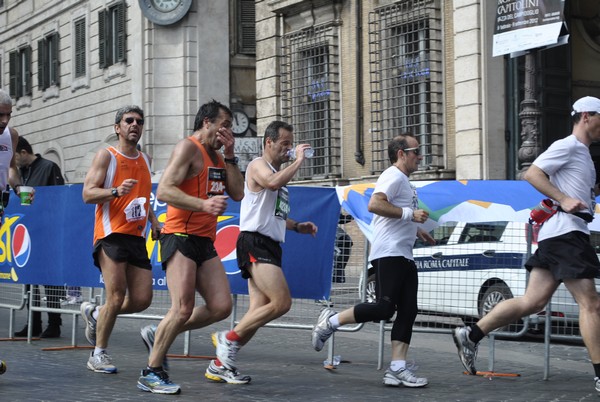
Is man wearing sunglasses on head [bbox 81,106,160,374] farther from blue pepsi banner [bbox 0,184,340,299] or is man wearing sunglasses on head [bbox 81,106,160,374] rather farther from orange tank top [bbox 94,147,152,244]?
blue pepsi banner [bbox 0,184,340,299]

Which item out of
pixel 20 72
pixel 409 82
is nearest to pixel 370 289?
pixel 409 82

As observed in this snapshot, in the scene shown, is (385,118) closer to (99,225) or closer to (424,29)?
(424,29)

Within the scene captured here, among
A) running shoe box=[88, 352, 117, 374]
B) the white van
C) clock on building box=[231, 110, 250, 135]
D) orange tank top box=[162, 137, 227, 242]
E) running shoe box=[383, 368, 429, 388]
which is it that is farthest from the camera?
clock on building box=[231, 110, 250, 135]

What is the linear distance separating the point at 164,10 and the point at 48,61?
835 centimetres

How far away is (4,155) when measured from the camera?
28.5ft

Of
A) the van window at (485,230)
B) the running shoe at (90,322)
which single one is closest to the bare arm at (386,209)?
the van window at (485,230)

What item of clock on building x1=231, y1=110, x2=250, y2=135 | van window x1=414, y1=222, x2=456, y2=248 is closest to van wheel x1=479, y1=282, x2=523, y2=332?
van window x1=414, y1=222, x2=456, y2=248

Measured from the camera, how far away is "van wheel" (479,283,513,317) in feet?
29.0

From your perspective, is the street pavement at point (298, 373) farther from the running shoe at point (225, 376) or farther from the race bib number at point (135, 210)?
the race bib number at point (135, 210)

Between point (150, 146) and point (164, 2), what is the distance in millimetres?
3808

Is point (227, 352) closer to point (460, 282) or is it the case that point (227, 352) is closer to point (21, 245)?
point (460, 282)

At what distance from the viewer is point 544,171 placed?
812 cm

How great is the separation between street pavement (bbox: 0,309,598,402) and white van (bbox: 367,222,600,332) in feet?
1.67

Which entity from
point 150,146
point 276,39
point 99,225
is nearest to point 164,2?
point 150,146
